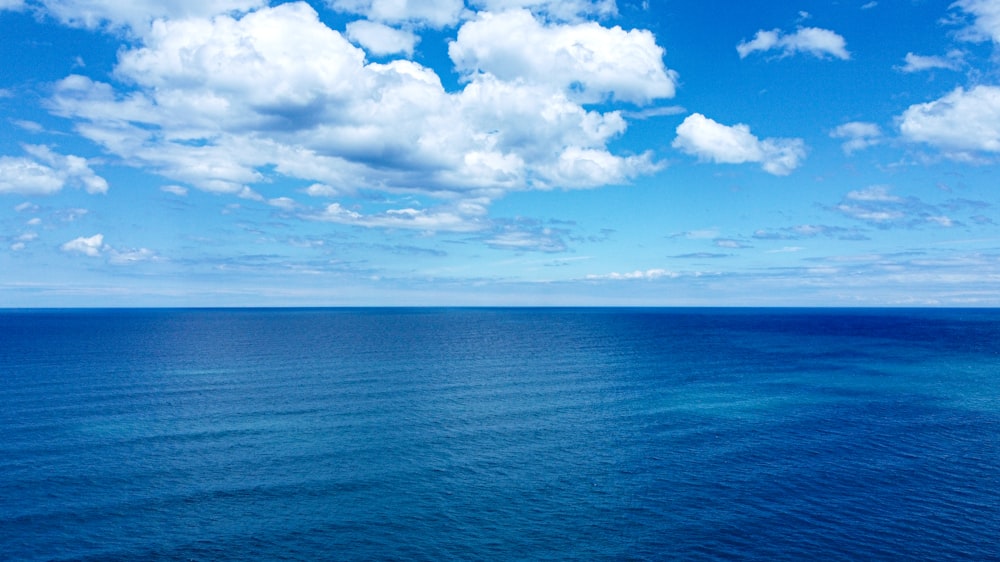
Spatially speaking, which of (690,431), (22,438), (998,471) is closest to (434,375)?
(690,431)

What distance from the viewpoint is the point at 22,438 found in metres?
56.3

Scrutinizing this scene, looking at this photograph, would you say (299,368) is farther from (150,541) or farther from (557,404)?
(150,541)

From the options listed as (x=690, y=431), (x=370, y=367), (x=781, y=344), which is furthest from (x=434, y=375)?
(x=781, y=344)

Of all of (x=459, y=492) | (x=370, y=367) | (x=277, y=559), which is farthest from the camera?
(x=370, y=367)

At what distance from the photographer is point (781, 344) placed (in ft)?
560

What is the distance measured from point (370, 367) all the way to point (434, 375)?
51.9 ft

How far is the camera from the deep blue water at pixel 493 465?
37.7 metres

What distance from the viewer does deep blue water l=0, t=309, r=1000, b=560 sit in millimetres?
A: 37719

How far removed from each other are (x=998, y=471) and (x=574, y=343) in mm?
124417

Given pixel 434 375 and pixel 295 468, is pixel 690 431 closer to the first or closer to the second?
pixel 295 468

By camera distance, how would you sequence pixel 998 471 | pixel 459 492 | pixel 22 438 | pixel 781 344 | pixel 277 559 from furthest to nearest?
pixel 781 344 → pixel 22 438 → pixel 998 471 → pixel 459 492 → pixel 277 559

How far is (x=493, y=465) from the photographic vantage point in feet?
171

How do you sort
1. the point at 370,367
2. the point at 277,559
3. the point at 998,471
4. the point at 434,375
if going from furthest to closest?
the point at 370,367 → the point at 434,375 → the point at 998,471 → the point at 277,559

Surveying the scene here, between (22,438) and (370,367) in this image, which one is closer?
(22,438)
